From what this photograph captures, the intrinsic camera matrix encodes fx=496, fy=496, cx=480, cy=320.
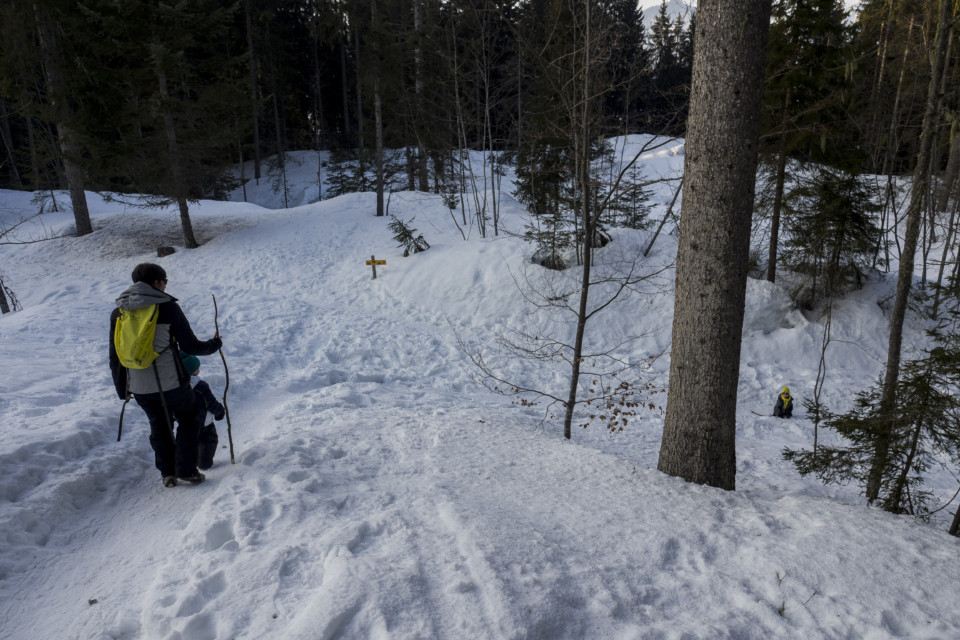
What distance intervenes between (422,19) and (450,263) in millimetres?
12592

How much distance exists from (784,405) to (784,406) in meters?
0.02

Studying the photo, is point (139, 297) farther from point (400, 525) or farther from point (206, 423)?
point (400, 525)

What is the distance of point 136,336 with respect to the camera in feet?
13.8

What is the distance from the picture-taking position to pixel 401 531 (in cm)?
343

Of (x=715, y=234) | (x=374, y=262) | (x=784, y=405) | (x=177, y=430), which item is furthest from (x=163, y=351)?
(x=374, y=262)

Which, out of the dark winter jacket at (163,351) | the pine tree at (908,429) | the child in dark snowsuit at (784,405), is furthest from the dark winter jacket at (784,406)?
the dark winter jacket at (163,351)

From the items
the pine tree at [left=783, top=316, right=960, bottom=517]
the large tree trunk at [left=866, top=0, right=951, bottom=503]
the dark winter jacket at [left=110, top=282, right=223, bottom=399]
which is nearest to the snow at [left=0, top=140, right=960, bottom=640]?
the pine tree at [left=783, top=316, right=960, bottom=517]

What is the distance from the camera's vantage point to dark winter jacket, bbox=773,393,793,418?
989cm

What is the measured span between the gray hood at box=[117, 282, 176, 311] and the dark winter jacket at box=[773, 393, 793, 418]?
1061 cm

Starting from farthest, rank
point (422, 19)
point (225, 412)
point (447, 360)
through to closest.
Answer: point (422, 19), point (447, 360), point (225, 412)

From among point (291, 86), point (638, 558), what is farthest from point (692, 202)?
point (291, 86)

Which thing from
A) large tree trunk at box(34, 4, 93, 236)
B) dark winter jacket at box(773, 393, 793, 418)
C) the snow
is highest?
large tree trunk at box(34, 4, 93, 236)

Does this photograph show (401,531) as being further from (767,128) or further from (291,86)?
(291,86)

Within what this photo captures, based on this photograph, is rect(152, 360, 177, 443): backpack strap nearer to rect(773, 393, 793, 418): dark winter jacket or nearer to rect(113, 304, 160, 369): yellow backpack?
rect(113, 304, 160, 369): yellow backpack
